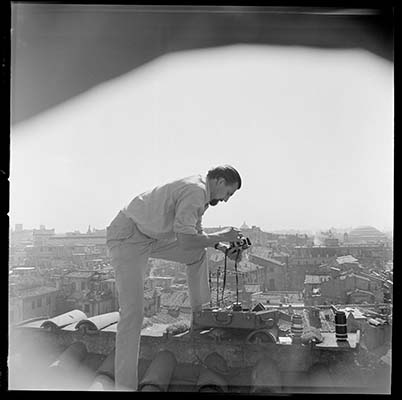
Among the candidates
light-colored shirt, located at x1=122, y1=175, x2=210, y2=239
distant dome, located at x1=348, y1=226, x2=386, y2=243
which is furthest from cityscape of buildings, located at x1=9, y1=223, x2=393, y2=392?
light-colored shirt, located at x1=122, y1=175, x2=210, y2=239

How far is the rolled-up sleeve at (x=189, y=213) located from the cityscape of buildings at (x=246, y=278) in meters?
0.08

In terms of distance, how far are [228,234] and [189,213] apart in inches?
7.4

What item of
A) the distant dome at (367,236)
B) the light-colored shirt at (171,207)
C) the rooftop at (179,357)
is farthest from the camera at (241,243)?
the distant dome at (367,236)

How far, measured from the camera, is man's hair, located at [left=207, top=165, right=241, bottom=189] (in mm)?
2281

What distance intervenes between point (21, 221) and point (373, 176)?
1502 mm

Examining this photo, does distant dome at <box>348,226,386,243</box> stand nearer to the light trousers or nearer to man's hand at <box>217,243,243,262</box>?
man's hand at <box>217,243,243,262</box>

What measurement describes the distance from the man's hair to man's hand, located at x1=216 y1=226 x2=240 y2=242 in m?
0.19

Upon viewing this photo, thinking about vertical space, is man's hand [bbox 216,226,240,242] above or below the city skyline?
below

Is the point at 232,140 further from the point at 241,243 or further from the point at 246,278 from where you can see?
the point at 246,278

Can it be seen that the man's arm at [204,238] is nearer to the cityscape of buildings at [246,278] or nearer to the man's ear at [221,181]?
the cityscape of buildings at [246,278]

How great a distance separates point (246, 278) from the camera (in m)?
2.26

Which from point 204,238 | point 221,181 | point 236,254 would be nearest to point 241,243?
point 236,254

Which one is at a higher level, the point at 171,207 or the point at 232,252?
the point at 171,207
